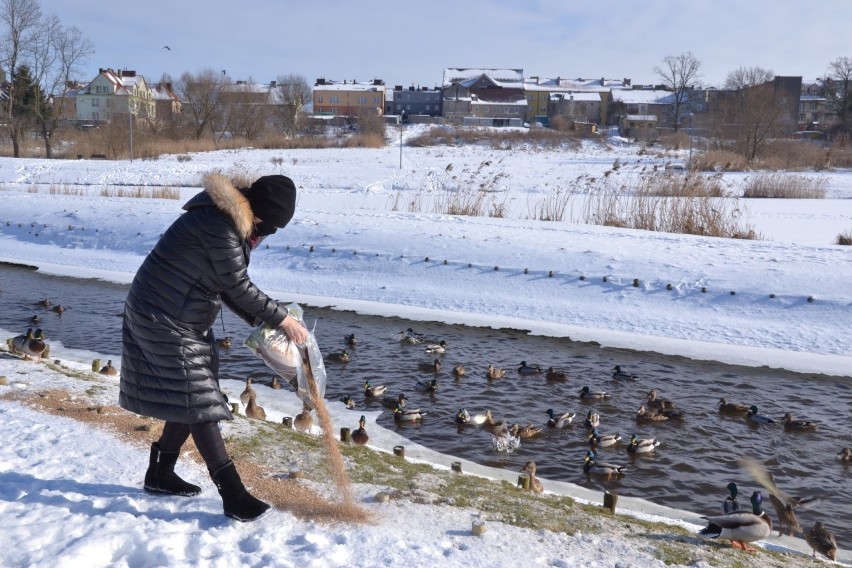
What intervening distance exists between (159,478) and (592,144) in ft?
167

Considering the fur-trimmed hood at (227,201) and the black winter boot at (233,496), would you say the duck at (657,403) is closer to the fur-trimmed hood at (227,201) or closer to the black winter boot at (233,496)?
the black winter boot at (233,496)

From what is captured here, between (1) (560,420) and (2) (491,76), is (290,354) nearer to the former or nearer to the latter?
(1) (560,420)

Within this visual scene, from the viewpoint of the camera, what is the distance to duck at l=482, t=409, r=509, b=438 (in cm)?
760

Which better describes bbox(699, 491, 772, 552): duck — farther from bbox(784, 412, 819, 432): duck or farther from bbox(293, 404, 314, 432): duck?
bbox(784, 412, 819, 432): duck

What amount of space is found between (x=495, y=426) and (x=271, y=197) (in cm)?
456

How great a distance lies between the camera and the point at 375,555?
3711 millimetres

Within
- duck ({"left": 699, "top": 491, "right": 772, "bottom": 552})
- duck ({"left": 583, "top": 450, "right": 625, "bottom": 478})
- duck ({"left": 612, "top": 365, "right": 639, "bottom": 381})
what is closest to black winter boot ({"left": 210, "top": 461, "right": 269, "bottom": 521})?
duck ({"left": 699, "top": 491, "right": 772, "bottom": 552})

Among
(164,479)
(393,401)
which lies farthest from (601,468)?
(164,479)

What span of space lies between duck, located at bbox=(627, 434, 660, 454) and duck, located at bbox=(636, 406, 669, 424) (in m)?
0.72

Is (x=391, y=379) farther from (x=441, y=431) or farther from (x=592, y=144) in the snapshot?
(x=592, y=144)

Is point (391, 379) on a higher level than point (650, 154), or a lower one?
lower

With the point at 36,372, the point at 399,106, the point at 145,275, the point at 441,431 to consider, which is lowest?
the point at 441,431

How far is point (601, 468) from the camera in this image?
6801mm

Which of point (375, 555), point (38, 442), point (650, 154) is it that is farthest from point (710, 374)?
point (650, 154)
